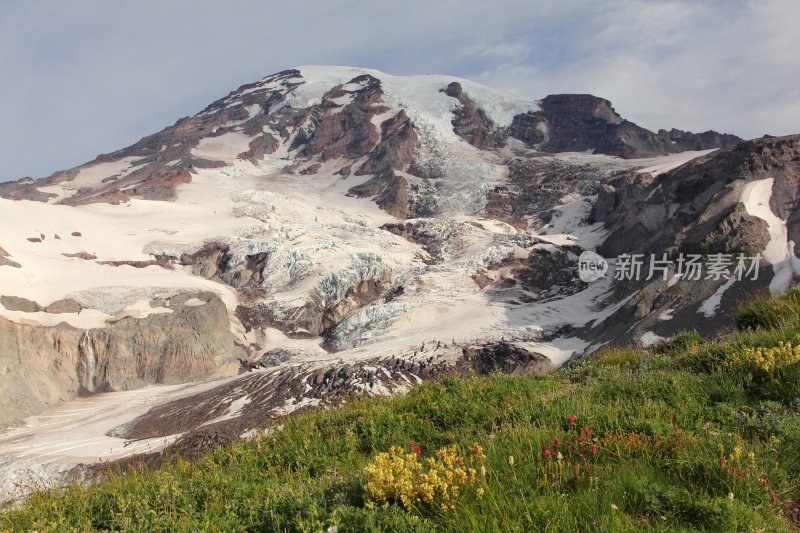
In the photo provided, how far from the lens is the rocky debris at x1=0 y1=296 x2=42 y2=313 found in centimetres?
4204

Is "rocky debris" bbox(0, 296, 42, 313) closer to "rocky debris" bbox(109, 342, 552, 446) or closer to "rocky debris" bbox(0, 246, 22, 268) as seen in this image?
"rocky debris" bbox(0, 246, 22, 268)

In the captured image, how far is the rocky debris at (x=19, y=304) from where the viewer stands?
42.0m

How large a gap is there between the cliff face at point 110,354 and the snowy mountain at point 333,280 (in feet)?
0.51

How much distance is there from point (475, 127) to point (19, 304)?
102m

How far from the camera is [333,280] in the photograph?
5894 centimetres

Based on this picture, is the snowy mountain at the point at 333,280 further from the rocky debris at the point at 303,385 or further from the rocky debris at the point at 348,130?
the rocky debris at the point at 348,130

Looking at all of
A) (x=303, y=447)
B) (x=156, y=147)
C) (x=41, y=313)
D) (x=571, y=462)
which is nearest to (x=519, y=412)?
(x=571, y=462)

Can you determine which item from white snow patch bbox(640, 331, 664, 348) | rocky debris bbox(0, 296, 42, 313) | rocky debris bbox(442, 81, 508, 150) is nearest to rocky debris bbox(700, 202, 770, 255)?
white snow patch bbox(640, 331, 664, 348)

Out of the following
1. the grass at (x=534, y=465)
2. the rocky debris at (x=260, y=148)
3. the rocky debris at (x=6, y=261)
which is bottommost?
the grass at (x=534, y=465)

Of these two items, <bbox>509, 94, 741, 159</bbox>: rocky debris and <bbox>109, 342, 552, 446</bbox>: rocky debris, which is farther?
<bbox>509, 94, 741, 159</bbox>: rocky debris

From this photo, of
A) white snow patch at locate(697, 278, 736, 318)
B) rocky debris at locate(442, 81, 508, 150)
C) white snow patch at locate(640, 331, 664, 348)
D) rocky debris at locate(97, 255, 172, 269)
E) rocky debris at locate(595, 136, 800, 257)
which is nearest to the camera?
white snow patch at locate(640, 331, 664, 348)

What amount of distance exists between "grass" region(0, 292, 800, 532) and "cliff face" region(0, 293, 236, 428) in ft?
117

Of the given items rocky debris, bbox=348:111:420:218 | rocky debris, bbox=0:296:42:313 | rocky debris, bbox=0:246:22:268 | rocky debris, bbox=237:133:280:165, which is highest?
rocky debris, bbox=237:133:280:165

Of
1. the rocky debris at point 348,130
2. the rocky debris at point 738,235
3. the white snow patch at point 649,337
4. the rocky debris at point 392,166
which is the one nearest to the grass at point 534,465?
the white snow patch at point 649,337
